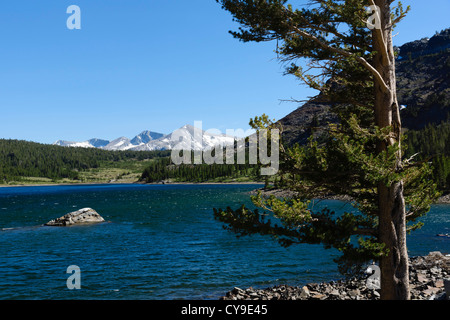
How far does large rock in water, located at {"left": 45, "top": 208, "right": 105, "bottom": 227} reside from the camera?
5794 centimetres

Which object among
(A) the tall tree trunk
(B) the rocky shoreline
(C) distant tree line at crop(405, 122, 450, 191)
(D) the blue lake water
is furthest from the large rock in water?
(C) distant tree line at crop(405, 122, 450, 191)

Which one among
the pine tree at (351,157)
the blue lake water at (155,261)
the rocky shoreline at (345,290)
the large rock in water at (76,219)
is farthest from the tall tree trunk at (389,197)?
the large rock in water at (76,219)

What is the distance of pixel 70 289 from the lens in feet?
82.2

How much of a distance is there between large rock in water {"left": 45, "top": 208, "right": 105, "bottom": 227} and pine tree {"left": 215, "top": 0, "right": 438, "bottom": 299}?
52.9 meters

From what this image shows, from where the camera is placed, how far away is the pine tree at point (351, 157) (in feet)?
41.8

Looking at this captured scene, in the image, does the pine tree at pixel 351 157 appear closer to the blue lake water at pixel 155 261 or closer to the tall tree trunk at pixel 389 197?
the tall tree trunk at pixel 389 197

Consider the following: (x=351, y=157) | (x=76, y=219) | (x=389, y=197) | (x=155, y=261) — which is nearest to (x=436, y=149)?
(x=76, y=219)

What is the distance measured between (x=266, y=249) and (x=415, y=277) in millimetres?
16559

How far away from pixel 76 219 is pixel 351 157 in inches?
2296

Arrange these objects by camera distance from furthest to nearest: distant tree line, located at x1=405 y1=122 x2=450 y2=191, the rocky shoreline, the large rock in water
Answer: distant tree line, located at x1=405 y1=122 x2=450 y2=191 < the large rock in water < the rocky shoreline

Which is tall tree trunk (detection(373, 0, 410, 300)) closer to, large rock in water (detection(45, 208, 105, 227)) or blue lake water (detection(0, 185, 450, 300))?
blue lake water (detection(0, 185, 450, 300))
